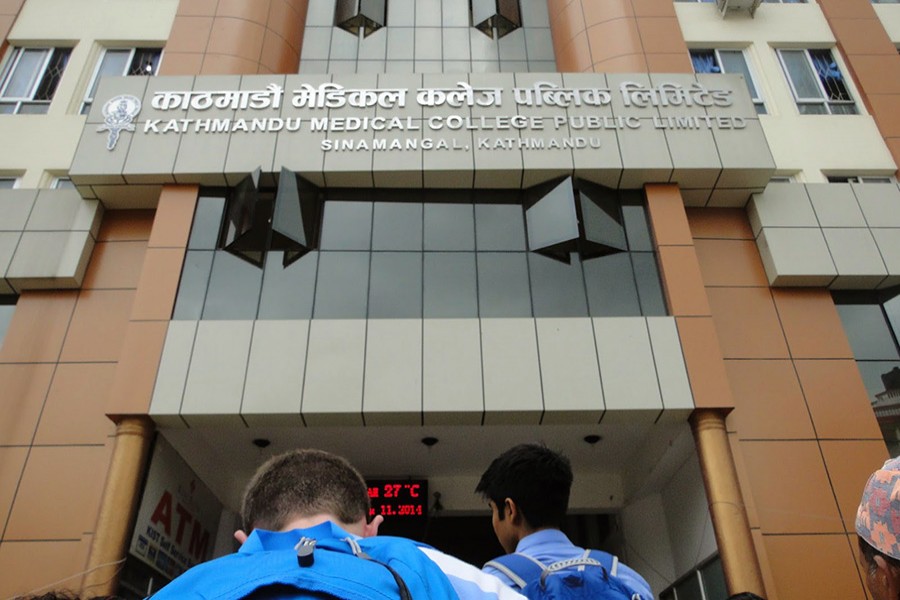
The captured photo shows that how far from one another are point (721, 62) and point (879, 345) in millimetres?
7083

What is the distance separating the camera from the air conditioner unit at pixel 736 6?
1387cm

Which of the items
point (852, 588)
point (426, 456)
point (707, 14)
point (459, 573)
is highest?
Answer: point (707, 14)

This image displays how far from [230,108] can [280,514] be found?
10286mm

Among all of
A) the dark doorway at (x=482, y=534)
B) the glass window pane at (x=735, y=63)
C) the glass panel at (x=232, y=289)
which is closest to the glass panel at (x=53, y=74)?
the glass panel at (x=232, y=289)

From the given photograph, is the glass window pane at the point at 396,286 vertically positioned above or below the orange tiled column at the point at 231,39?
below

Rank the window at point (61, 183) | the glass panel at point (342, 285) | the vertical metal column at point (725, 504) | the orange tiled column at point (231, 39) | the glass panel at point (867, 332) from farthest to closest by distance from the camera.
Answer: the orange tiled column at point (231, 39), the window at point (61, 183), the glass panel at point (867, 332), the glass panel at point (342, 285), the vertical metal column at point (725, 504)

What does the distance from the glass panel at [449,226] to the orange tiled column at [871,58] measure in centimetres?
842

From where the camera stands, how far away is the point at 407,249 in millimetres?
9898

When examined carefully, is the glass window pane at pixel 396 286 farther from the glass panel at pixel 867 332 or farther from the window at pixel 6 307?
the glass panel at pixel 867 332

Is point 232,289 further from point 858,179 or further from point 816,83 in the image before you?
point 816,83

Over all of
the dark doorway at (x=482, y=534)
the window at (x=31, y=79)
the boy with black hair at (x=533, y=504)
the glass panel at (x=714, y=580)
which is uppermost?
the window at (x=31, y=79)

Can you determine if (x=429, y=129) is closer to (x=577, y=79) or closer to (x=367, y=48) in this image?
(x=577, y=79)

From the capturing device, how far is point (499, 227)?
1017 cm

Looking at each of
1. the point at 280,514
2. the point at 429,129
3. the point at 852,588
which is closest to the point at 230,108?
the point at 429,129
